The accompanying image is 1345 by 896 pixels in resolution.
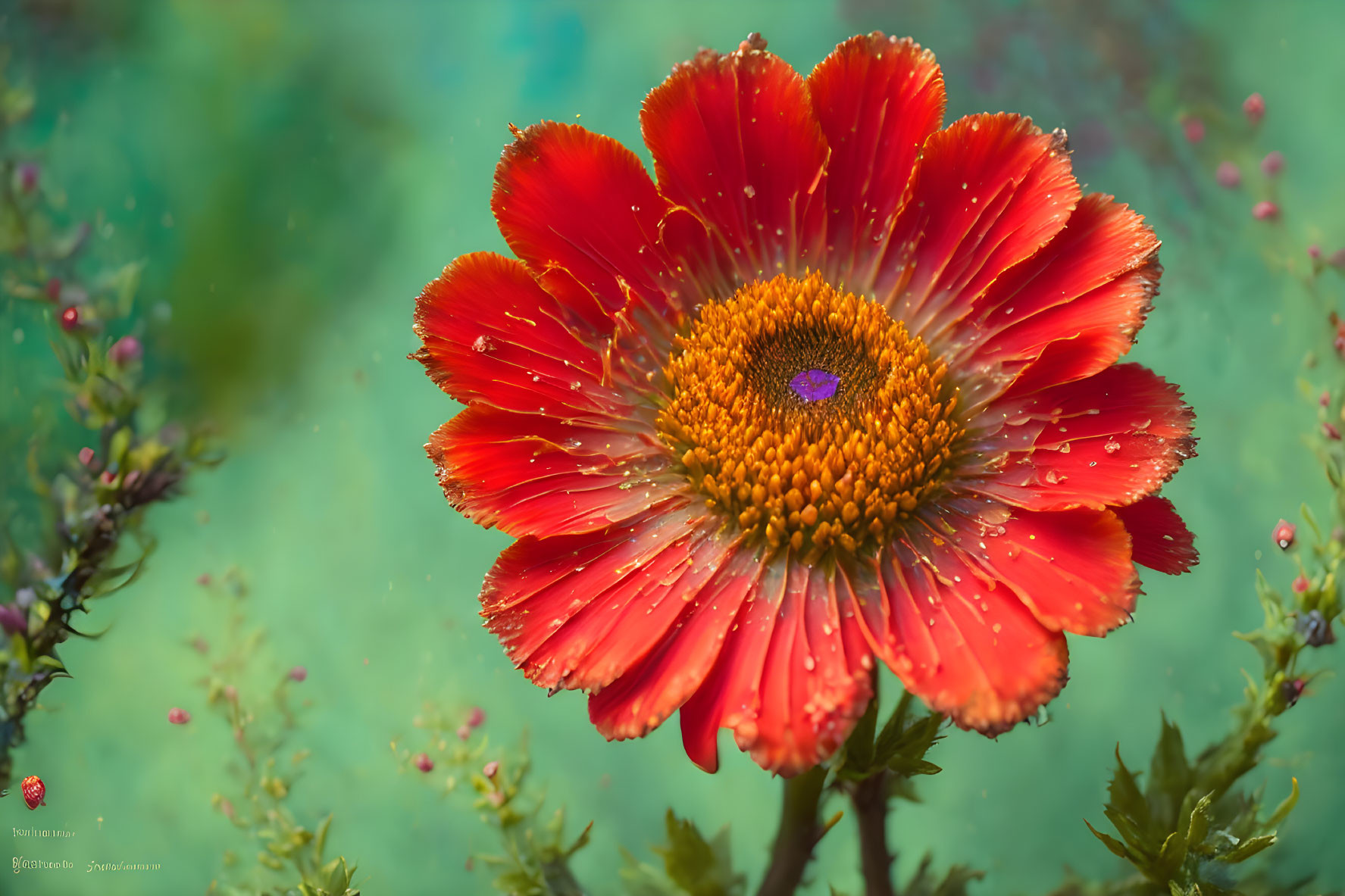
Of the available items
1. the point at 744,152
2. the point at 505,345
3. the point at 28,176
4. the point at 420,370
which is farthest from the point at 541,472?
the point at 28,176

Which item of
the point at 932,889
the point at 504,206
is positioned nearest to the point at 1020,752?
the point at 932,889

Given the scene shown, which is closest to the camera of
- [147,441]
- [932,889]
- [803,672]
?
[803,672]

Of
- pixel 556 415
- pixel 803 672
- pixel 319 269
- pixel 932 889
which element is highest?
pixel 319 269

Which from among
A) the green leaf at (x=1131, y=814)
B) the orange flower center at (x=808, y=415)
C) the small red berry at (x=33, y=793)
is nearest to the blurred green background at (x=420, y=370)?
the small red berry at (x=33, y=793)

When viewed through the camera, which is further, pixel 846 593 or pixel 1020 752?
pixel 1020 752

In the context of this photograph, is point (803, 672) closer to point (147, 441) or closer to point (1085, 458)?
point (1085, 458)

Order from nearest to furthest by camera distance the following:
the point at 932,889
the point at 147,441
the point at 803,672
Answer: the point at 803,672 → the point at 932,889 → the point at 147,441

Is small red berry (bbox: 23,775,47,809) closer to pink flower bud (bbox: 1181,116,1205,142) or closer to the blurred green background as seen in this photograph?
the blurred green background
